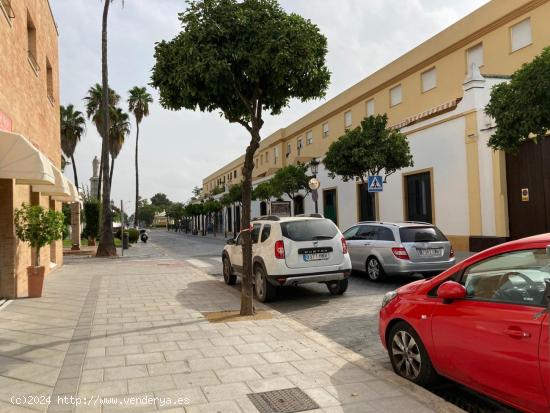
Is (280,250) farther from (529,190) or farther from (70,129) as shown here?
(70,129)

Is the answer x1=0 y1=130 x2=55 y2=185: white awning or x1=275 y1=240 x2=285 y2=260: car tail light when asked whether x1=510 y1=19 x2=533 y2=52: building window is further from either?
x1=0 y1=130 x2=55 y2=185: white awning

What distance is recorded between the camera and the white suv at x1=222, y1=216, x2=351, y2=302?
870cm

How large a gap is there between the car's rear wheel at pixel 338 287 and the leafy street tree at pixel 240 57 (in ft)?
8.35

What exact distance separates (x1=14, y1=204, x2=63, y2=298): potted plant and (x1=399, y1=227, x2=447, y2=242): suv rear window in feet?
24.6

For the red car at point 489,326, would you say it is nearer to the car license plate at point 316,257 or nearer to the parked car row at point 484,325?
the parked car row at point 484,325

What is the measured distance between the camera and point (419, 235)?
1075 cm

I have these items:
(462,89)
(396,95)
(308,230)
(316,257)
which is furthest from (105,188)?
(396,95)

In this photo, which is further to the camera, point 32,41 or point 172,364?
point 32,41

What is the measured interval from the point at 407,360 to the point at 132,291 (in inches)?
296

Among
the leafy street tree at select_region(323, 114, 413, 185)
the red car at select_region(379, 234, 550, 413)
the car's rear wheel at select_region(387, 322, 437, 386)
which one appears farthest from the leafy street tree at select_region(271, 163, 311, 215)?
the red car at select_region(379, 234, 550, 413)

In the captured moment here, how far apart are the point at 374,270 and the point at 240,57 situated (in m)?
6.46

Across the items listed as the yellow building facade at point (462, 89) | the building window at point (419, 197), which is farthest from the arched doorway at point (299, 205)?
the building window at point (419, 197)

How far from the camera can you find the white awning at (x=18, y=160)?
7.87m

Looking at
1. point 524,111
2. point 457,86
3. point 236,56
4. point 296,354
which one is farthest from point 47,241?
point 457,86
